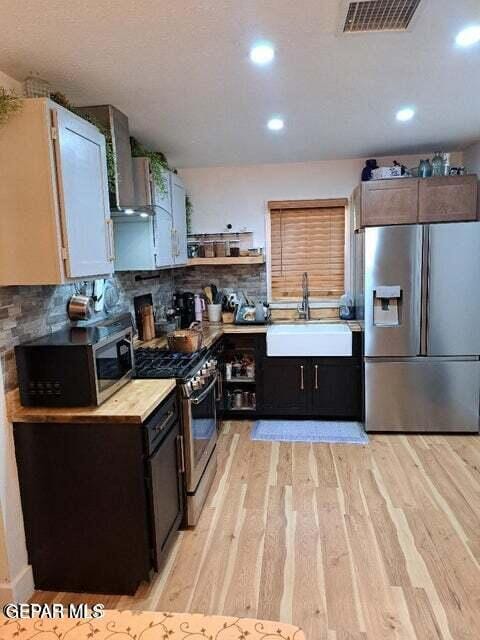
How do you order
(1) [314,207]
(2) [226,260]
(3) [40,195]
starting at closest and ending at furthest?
(3) [40,195], (2) [226,260], (1) [314,207]

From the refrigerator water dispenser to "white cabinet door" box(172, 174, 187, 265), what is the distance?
1.70 metres

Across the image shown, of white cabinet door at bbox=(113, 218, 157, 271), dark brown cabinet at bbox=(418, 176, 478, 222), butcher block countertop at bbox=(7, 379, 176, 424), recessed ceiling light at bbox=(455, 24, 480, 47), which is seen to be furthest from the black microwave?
dark brown cabinet at bbox=(418, 176, 478, 222)

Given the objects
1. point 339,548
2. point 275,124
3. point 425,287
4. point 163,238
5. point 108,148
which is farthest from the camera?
point 425,287

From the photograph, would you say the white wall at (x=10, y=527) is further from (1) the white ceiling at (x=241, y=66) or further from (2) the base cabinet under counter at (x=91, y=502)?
(1) the white ceiling at (x=241, y=66)

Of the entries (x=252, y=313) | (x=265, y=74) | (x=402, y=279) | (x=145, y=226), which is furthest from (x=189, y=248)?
(x=265, y=74)

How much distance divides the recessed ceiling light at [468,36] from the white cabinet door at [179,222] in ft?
7.59

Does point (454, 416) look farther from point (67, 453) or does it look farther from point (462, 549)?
point (67, 453)

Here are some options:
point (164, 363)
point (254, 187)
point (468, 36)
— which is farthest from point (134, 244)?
point (468, 36)

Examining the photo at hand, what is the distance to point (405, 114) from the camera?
285 cm

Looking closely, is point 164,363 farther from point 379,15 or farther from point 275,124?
point 379,15

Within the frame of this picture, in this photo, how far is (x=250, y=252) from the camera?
4.24 meters

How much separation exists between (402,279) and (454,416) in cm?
124

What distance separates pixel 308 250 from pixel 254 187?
83 cm

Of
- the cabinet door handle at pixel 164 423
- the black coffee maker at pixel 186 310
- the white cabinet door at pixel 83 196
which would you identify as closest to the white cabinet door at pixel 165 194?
the white cabinet door at pixel 83 196
